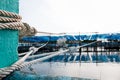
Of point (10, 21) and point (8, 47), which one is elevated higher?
point (10, 21)

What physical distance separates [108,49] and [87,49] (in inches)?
57.1

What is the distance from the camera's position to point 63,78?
4.81 feet

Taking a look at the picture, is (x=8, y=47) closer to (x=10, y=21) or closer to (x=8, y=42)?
(x=8, y=42)

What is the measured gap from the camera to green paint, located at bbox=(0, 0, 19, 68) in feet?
4.83

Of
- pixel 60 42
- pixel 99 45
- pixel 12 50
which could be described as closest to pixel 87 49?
pixel 99 45

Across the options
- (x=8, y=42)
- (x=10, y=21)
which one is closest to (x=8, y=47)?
(x=8, y=42)

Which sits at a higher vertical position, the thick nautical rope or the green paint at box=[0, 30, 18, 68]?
the thick nautical rope

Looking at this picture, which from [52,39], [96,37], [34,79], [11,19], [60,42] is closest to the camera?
[34,79]

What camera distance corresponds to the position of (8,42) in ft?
5.08

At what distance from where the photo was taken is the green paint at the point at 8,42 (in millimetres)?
1474

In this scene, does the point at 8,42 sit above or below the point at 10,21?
below

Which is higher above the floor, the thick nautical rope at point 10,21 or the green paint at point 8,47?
the thick nautical rope at point 10,21

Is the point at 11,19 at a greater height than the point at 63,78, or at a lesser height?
greater

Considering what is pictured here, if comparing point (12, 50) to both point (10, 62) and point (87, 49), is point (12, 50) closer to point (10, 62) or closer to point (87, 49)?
point (10, 62)
